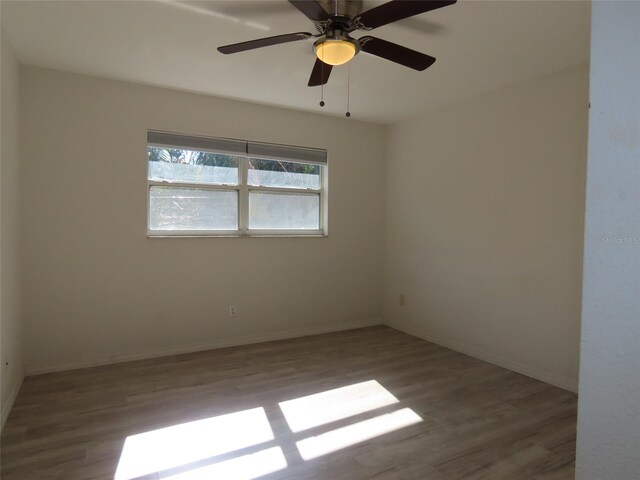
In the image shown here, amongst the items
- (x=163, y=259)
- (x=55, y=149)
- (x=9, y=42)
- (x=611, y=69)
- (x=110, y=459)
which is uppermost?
(x=9, y=42)

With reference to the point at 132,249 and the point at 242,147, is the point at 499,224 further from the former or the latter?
the point at 132,249

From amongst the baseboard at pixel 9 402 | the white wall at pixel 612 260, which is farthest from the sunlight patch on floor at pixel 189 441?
the white wall at pixel 612 260

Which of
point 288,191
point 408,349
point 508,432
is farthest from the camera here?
point 288,191

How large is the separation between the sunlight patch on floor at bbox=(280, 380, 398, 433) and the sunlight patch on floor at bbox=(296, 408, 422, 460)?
127 millimetres

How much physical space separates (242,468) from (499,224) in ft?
9.20

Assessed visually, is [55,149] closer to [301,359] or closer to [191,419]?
[191,419]

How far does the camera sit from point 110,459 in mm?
1998

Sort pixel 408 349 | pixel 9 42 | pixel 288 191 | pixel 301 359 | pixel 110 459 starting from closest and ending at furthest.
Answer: pixel 110 459
pixel 9 42
pixel 301 359
pixel 408 349
pixel 288 191

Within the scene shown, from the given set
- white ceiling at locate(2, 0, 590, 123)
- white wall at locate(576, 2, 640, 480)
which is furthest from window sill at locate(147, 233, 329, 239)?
white wall at locate(576, 2, 640, 480)

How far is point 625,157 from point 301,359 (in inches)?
127

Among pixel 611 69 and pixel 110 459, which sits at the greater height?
pixel 611 69

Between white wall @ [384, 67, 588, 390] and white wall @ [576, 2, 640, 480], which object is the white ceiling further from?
white wall @ [576, 2, 640, 480]

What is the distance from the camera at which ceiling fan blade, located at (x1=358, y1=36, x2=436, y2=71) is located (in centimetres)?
208

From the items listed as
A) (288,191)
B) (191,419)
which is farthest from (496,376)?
(288,191)
